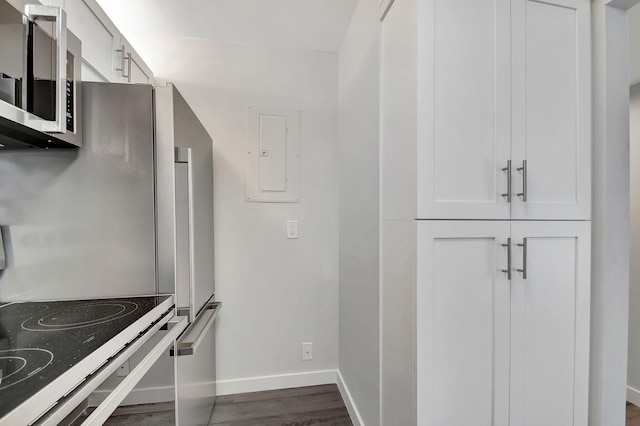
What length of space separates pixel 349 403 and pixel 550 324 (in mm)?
1248

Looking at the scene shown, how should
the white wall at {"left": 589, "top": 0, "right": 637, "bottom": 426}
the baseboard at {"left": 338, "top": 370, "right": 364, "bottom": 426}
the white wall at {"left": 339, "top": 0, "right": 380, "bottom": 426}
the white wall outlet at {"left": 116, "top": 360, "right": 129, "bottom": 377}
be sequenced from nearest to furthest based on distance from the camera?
the white wall outlet at {"left": 116, "top": 360, "right": 129, "bottom": 377}
the white wall at {"left": 589, "top": 0, "right": 637, "bottom": 426}
the white wall at {"left": 339, "top": 0, "right": 380, "bottom": 426}
the baseboard at {"left": 338, "top": 370, "right": 364, "bottom": 426}

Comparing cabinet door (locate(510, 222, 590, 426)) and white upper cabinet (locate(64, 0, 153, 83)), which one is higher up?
white upper cabinet (locate(64, 0, 153, 83))

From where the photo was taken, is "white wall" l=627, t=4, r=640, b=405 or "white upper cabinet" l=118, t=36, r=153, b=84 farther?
"white wall" l=627, t=4, r=640, b=405

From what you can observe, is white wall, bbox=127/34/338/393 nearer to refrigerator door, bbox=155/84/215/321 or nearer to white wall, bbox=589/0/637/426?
refrigerator door, bbox=155/84/215/321

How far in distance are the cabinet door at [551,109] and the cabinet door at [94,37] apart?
1678mm

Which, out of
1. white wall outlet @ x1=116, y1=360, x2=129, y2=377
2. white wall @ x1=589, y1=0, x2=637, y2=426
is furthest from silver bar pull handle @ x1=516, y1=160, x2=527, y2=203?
white wall outlet @ x1=116, y1=360, x2=129, y2=377

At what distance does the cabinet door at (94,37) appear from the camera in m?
1.10

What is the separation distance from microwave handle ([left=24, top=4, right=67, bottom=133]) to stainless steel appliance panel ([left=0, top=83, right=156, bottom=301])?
23cm

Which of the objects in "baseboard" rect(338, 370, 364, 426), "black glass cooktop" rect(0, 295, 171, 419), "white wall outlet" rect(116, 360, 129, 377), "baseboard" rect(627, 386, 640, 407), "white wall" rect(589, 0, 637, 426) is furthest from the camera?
"baseboard" rect(627, 386, 640, 407)

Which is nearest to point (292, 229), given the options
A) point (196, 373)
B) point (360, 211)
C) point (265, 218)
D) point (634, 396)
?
point (265, 218)

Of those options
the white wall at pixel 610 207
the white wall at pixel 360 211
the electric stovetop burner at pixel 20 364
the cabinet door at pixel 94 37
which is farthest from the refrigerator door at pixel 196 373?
the white wall at pixel 610 207

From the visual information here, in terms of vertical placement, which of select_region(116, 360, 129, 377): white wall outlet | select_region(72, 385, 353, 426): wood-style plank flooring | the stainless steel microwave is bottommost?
select_region(72, 385, 353, 426): wood-style plank flooring

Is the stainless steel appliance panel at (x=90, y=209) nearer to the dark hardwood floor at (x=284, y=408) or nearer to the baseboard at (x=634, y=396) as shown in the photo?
the dark hardwood floor at (x=284, y=408)

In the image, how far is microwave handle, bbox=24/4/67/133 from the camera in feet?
2.64
